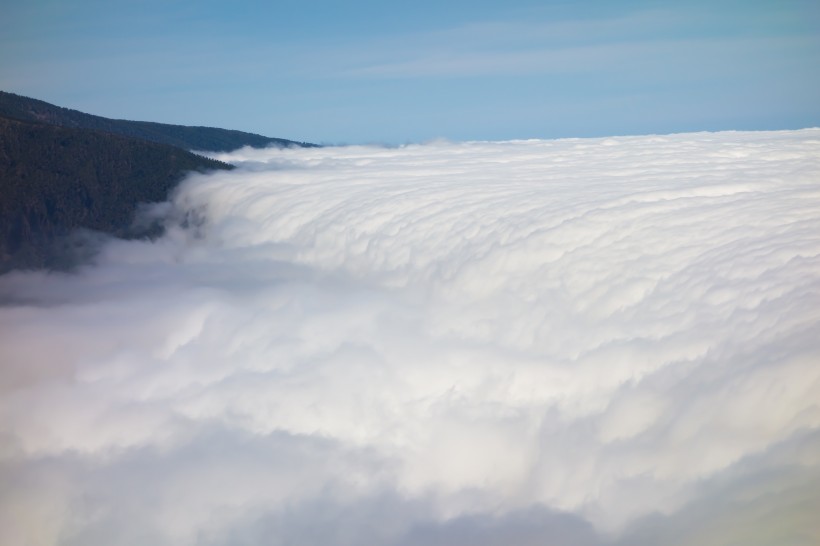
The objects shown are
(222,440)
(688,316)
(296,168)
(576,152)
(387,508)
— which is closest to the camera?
(688,316)

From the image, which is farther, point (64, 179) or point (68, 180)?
point (68, 180)

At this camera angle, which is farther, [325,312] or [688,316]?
[325,312]

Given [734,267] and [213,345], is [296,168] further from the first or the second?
[734,267]

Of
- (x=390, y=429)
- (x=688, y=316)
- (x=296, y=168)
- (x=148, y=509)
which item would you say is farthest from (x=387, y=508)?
(x=296, y=168)

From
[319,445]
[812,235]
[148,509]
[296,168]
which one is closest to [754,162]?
[812,235]

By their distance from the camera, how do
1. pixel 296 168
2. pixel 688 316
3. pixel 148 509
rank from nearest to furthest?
pixel 688 316, pixel 148 509, pixel 296 168

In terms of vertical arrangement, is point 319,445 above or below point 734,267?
below

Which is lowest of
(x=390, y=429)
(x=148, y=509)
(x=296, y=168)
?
(x=148, y=509)
